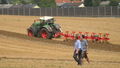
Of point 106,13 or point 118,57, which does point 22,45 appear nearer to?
point 118,57

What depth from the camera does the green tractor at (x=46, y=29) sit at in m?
42.2

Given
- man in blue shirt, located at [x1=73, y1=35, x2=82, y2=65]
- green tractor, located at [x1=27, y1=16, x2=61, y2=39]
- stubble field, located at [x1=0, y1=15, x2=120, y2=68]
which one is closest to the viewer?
man in blue shirt, located at [x1=73, y1=35, x2=82, y2=65]

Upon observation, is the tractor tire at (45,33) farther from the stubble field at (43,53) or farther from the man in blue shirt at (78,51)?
the man in blue shirt at (78,51)

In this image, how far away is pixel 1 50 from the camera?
33312mm

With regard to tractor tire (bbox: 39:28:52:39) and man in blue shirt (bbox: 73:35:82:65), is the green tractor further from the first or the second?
man in blue shirt (bbox: 73:35:82:65)

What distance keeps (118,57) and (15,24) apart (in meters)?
31.0

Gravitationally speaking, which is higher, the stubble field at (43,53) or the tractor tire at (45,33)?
the tractor tire at (45,33)

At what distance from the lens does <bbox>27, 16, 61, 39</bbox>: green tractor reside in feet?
139

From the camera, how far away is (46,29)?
139 feet

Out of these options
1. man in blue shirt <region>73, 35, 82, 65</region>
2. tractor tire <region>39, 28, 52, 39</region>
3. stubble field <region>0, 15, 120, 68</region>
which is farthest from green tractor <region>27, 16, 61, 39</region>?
man in blue shirt <region>73, 35, 82, 65</region>

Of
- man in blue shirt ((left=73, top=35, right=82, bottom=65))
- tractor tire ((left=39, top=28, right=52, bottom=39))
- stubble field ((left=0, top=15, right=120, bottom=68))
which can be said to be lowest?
stubble field ((left=0, top=15, right=120, bottom=68))

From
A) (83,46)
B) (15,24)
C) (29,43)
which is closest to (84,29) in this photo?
(15,24)

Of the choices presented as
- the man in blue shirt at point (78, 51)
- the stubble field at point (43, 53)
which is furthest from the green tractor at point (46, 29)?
the man in blue shirt at point (78, 51)

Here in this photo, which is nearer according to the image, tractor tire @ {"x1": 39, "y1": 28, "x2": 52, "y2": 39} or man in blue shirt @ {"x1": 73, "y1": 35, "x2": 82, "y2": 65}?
man in blue shirt @ {"x1": 73, "y1": 35, "x2": 82, "y2": 65}
